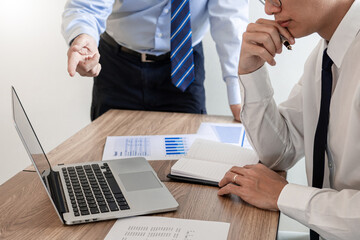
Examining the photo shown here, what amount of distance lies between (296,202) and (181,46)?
1.03 metres

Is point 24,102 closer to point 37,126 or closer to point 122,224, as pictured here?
point 37,126

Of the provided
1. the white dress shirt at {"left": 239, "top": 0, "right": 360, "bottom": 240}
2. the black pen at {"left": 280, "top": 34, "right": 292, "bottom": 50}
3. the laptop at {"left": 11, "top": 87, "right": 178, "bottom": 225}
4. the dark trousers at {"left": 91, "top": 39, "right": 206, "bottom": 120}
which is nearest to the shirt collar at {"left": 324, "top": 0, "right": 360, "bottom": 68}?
the white dress shirt at {"left": 239, "top": 0, "right": 360, "bottom": 240}

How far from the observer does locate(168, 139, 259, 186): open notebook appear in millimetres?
1331

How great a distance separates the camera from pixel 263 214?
114 centimetres

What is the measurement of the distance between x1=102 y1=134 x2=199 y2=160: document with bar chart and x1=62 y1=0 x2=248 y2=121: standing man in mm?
368

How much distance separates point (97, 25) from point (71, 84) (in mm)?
1580

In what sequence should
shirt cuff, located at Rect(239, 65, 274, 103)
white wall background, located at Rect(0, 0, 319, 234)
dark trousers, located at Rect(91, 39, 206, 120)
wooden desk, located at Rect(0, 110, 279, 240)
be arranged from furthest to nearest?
white wall background, located at Rect(0, 0, 319, 234) < dark trousers, located at Rect(91, 39, 206, 120) < shirt cuff, located at Rect(239, 65, 274, 103) < wooden desk, located at Rect(0, 110, 279, 240)

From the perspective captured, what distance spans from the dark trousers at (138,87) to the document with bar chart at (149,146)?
399 mm

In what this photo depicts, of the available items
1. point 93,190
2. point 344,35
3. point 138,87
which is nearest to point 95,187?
point 93,190

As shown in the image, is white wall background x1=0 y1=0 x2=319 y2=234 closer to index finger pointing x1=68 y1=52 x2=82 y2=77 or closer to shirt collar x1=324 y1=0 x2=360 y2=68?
index finger pointing x1=68 y1=52 x2=82 y2=77

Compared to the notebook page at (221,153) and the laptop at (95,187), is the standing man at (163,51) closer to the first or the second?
the notebook page at (221,153)

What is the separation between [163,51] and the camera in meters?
2.08

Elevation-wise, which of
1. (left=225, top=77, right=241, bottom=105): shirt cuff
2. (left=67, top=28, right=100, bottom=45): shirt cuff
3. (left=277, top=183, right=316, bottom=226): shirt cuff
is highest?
(left=67, top=28, right=100, bottom=45): shirt cuff

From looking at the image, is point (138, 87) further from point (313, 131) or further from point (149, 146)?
point (313, 131)
